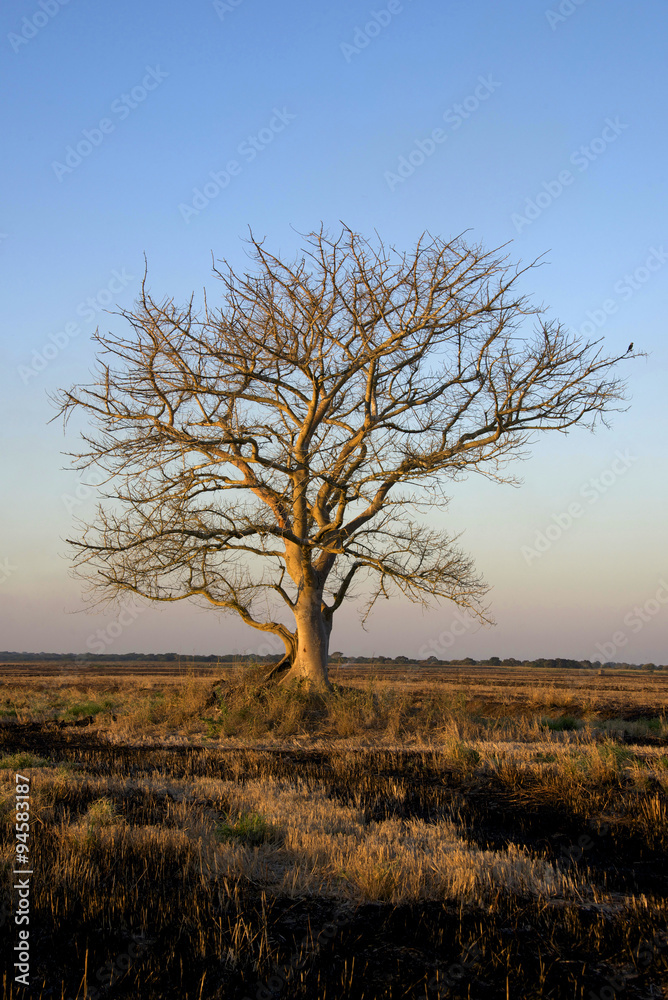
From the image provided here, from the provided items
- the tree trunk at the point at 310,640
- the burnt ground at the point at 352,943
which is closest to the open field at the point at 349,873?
the burnt ground at the point at 352,943

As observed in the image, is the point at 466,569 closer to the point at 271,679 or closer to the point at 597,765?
the point at 271,679

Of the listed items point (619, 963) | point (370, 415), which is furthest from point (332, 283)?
point (619, 963)

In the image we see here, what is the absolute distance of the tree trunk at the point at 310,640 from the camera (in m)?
15.2

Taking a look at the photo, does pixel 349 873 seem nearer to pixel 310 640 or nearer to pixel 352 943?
pixel 352 943

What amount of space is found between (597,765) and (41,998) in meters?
6.73

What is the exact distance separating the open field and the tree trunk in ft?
15.8

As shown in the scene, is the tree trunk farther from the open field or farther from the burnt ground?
the burnt ground

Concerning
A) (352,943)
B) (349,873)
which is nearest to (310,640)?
(349,873)

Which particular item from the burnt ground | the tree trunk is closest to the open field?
the burnt ground

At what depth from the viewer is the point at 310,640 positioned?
603 inches

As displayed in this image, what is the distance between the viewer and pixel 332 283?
503 inches

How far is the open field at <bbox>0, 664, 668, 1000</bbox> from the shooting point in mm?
3359

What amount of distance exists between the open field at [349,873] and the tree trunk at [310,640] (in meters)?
4.81

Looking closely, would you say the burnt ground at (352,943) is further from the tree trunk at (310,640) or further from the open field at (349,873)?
the tree trunk at (310,640)
